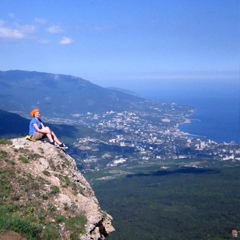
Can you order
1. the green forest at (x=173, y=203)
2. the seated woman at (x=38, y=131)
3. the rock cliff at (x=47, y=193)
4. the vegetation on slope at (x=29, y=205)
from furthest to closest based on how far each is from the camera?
the green forest at (x=173, y=203), the seated woman at (x=38, y=131), the rock cliff at (x=47, y=193), the vegetation on slope at (x=29, y=205)

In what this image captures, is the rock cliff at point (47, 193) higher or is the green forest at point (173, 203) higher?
the rock cliff at point (47, 193)

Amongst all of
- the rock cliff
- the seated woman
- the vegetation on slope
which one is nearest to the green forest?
the seated woman

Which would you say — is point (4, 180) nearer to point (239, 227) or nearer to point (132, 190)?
point (239, 227)

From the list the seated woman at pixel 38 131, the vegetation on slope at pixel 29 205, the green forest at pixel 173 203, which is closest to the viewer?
the vegetation on slope at pixel 29 205

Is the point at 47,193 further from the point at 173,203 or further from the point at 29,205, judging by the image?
the point at 173,203

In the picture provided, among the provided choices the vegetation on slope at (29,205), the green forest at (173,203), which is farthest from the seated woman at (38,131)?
the green forest at (173,203)

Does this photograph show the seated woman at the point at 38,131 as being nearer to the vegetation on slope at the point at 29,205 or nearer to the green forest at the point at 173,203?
the vegetation on slope at the point at 29,205

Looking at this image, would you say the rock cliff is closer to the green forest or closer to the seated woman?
the seated woman

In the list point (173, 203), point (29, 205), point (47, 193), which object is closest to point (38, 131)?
point (47, 193)
